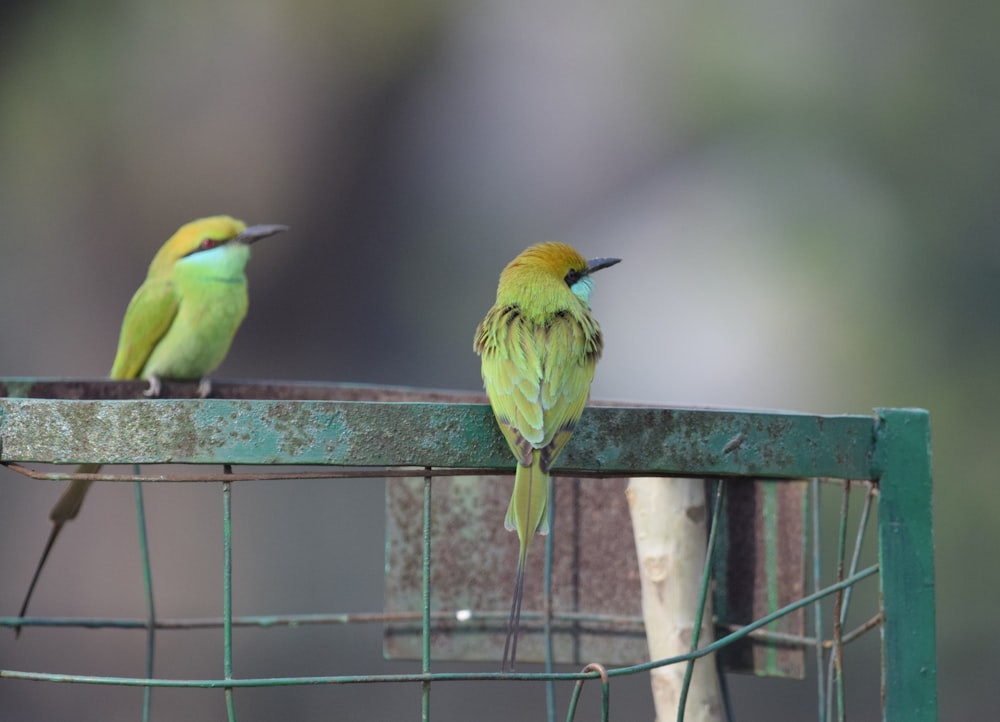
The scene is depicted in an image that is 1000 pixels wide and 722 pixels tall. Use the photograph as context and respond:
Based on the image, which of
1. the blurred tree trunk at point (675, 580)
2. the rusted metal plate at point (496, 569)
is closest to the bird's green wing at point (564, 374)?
the blurred tree trunk at point (675, 580)

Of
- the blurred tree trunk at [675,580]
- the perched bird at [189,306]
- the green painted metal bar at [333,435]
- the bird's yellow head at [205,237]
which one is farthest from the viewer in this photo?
the bird's yellow head at [205,237]

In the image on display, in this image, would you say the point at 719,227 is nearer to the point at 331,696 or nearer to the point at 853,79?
the point at 853,79

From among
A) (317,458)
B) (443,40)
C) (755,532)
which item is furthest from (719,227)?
(317,458)

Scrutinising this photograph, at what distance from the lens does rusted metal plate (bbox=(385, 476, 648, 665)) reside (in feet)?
6.98

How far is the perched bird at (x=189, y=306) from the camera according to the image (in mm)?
3104

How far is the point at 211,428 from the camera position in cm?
125

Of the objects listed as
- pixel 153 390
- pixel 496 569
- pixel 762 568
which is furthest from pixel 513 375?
pixel 153 390

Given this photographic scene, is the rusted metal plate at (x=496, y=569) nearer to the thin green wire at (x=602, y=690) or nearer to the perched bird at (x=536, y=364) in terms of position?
the perched bird at (x=536, y=364)

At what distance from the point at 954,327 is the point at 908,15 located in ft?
3.38

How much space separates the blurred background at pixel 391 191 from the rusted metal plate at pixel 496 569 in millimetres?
1999

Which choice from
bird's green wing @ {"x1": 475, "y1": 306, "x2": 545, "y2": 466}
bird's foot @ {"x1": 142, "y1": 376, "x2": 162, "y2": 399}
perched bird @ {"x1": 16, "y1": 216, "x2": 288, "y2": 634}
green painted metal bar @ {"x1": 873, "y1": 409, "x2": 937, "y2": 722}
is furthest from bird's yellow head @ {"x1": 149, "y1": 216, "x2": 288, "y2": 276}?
green painted metal bar @ {"x1": 873, "y1": 409, "x2": 937, "y2": 722}

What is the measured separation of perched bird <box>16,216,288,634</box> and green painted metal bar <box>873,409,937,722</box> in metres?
1.90

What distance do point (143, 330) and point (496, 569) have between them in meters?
1.37

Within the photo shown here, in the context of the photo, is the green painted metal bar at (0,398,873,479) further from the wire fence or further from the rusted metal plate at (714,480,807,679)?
the rusted metal plate at (714,480,807,679)
